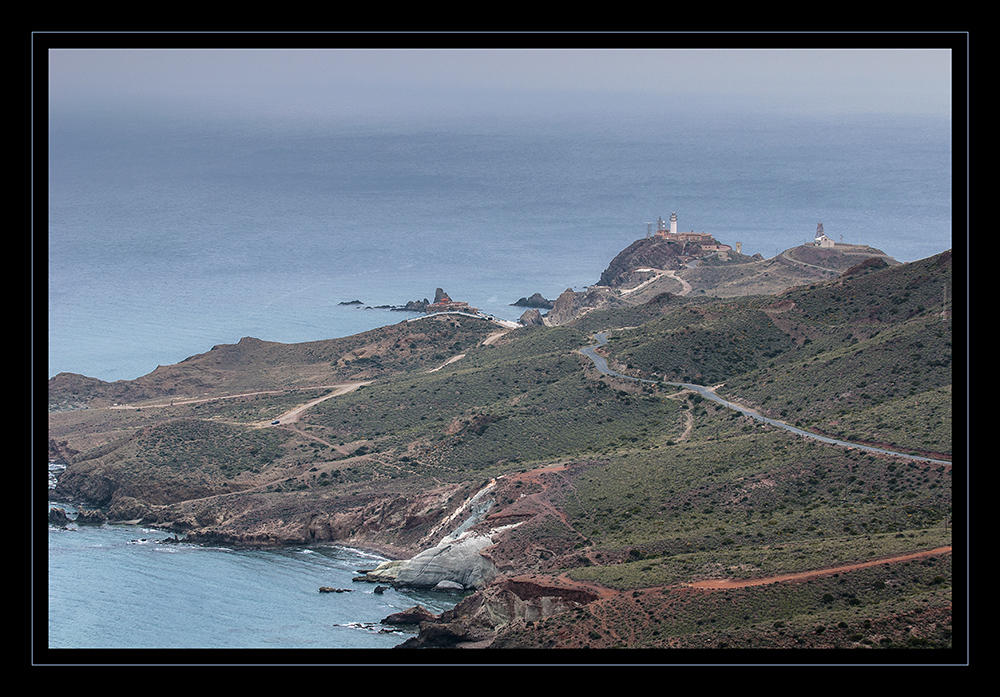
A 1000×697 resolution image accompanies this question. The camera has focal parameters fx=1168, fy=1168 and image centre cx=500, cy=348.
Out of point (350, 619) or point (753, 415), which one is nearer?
point (350, 619)

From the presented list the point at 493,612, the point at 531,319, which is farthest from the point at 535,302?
the point at 493,612

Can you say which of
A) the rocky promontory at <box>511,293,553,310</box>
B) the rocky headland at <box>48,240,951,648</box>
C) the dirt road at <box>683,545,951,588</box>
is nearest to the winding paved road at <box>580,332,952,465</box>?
the rocky headland at <box>48,240,951,648</box>

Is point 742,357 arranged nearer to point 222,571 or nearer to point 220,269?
point 222,571

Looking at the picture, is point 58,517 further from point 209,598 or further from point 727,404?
point 727,404

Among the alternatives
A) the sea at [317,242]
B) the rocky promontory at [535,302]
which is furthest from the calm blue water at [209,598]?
the rocky promontory at [535,302]

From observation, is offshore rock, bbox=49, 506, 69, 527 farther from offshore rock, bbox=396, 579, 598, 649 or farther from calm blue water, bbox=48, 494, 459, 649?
offshore rock, bbox=396, 579, 598, 649

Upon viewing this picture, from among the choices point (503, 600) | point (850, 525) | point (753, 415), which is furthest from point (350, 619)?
point (753, 415)
